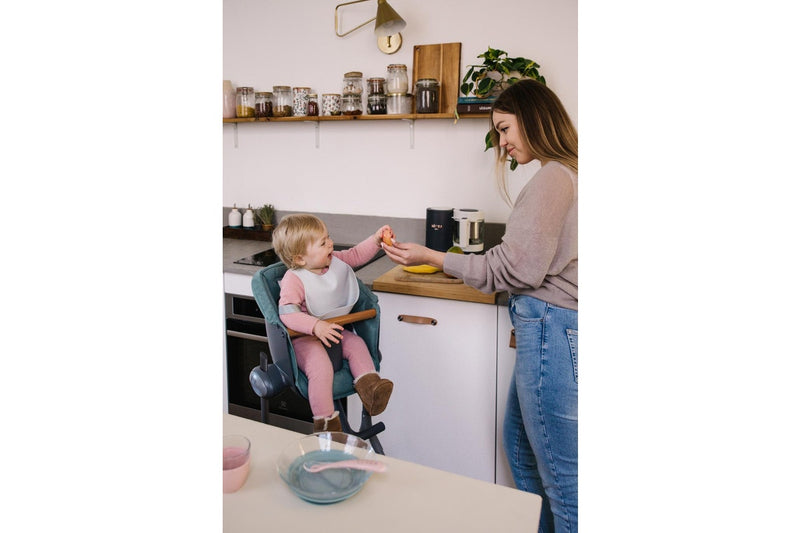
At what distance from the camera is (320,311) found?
1614 millimetres

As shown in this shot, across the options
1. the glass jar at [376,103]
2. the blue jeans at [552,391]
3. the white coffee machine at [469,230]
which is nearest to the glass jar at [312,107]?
the glass jar at [376,103]

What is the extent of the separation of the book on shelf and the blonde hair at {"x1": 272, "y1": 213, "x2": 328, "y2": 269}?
0.70m

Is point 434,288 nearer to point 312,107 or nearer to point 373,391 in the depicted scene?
point 373,391

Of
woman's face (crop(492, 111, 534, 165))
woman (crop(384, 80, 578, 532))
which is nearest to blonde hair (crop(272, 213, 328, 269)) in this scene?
woman (crop(384, 80, 578, 532))

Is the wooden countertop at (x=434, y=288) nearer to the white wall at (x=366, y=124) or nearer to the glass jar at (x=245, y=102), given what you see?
the white wall at (x=366, y=124)

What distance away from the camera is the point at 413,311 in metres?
1.72

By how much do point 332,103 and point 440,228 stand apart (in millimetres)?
701

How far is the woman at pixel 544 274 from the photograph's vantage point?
1.17 metres

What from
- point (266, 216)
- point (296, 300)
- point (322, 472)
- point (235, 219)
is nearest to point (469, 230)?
point (296, 300)

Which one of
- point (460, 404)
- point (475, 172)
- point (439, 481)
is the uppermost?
point (475, 172)
